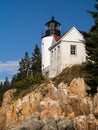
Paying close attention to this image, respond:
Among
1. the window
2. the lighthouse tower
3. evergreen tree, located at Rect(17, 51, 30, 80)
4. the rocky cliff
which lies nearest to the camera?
the rocky cliff

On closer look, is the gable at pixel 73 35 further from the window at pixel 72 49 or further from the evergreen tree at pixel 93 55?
the evergreen tree at pixel 93 55

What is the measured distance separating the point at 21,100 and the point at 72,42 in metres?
10.7

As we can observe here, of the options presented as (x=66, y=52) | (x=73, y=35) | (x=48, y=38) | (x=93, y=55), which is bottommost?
(x=93, y=55)

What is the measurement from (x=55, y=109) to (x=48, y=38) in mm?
16751

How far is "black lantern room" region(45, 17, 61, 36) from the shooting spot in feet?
173

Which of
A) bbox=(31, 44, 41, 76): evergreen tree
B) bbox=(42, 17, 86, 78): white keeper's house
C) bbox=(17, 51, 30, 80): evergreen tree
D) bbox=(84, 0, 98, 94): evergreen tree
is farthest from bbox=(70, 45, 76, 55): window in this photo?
bbox=(17, 51, 30, 80): evergreen tree

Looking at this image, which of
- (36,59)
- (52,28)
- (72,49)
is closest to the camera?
(72,49)

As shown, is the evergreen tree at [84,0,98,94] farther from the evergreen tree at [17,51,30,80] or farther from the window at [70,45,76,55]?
the evergreen tree at [17,51,30,80]

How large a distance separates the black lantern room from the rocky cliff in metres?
12.0

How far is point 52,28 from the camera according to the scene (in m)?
53.2

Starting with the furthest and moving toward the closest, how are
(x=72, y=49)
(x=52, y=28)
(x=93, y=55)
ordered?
(x=52, y=28)
(x=72, y=49)
(x=93, y=55)

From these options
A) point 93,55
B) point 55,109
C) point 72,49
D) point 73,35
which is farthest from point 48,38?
point 55,109

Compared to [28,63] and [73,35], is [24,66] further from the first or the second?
[73,35]

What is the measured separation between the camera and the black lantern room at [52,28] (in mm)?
52850
